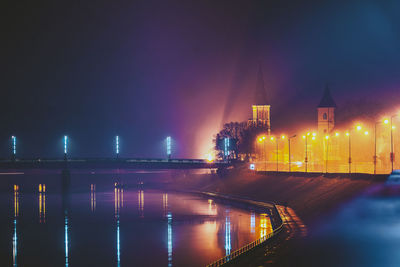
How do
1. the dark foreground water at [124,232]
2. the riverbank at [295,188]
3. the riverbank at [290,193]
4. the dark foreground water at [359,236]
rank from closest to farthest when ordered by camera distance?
the dark foreground water at [359,236] < the riverbank at [290,193] < the dark foreground water at [124,232] < the riverbank at [295,188]

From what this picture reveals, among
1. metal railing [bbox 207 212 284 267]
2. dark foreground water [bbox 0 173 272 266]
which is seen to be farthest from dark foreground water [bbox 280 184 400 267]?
dark foreground water [bbox 0 173 272 266]

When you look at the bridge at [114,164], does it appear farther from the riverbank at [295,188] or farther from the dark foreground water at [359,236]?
the dark foreground water at [359,236]

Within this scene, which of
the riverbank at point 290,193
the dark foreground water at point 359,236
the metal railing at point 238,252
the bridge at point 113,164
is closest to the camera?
the dark foreground water at point 359,236

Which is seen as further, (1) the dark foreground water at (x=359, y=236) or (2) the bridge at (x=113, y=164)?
(2) the bridge at (x=113, y=164)

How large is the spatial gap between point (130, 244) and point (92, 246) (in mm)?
4006

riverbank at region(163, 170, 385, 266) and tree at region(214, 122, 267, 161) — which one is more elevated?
tree at region(214, 122, 267, 161)

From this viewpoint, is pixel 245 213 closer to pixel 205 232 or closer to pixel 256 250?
pixel 205 232

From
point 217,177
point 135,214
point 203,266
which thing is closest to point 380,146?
point 217,177

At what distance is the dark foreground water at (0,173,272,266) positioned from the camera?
2456 inches

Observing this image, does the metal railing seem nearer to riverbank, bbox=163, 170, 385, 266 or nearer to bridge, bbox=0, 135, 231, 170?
riverbank, bbox=163, 170, 385, 266

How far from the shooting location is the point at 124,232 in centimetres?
8150

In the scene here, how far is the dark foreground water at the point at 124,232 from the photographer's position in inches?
2456

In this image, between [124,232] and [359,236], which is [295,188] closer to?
[124,232]

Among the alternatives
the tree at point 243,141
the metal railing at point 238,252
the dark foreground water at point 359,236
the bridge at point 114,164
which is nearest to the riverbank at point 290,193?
the metal railing at point 238,252
